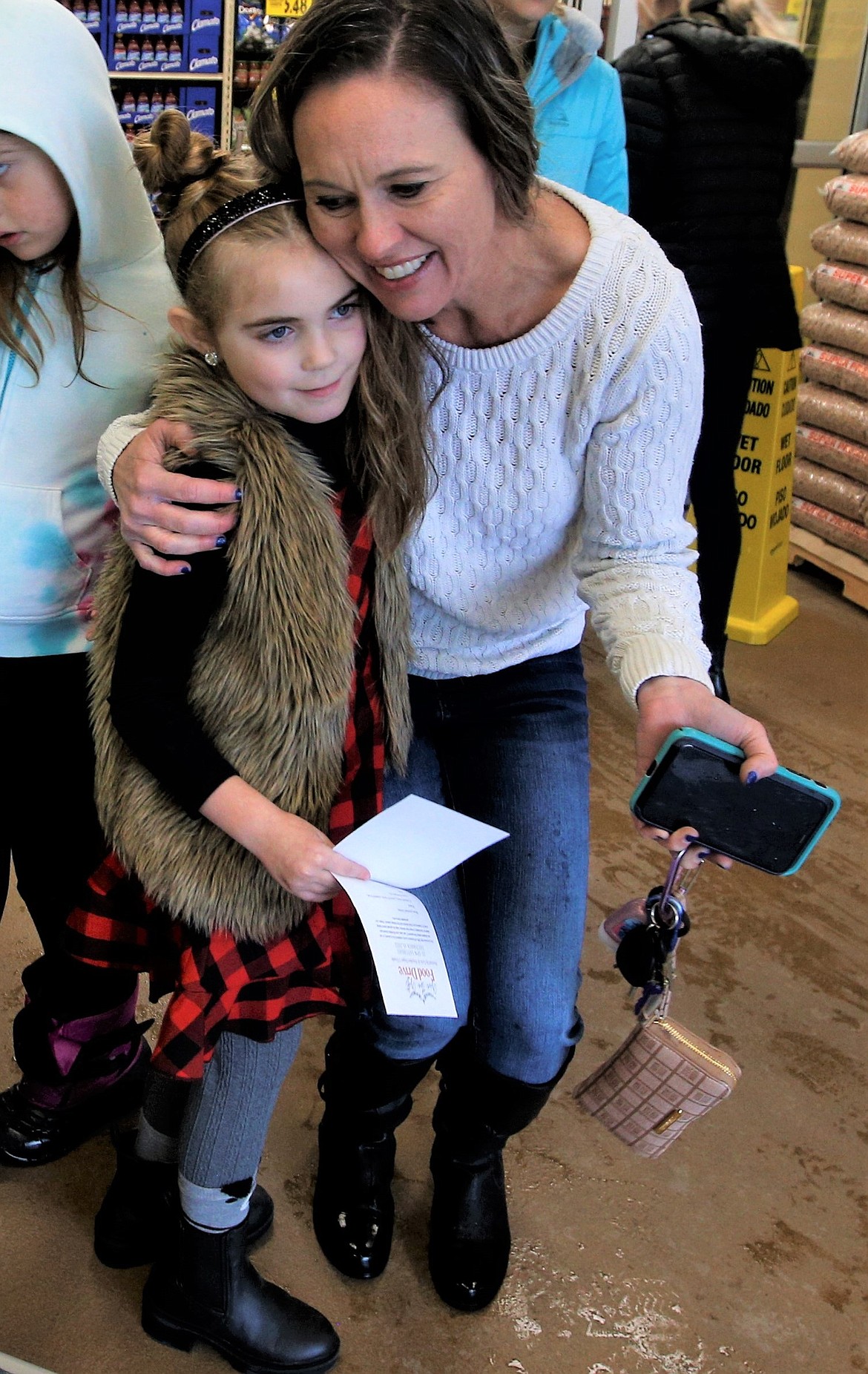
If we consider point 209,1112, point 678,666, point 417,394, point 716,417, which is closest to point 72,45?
point 417,394

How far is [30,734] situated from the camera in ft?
4.59

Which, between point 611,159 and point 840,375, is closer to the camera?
point 611,159

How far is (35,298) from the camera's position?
1.28 m

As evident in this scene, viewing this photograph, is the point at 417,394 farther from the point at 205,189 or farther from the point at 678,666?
the point at 678,666

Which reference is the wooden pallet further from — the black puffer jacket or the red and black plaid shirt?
the red and black plaid shirt

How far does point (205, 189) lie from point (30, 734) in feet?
2.11

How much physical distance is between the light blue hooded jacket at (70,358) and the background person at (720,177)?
1.52 meters

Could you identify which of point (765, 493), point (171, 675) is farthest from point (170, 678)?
point (765, 493)

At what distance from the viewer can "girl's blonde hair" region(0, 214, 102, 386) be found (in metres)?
1.26

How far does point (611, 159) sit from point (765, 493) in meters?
1.16

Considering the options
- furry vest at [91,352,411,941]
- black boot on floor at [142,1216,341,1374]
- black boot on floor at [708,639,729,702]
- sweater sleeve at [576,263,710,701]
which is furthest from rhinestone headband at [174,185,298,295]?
black boot on floor at [708,639,729,702]

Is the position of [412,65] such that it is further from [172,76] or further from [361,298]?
[172,76]

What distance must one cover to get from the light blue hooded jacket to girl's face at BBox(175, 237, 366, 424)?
0.15 metres

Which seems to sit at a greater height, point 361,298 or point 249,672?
point 361,298
